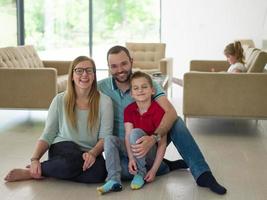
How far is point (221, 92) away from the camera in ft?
14.8

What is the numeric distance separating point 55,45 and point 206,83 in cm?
648

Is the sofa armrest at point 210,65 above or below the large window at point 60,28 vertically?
below

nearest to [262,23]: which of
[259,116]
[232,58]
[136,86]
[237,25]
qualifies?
[237,25]

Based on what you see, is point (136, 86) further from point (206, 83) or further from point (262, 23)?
point (262, 23)

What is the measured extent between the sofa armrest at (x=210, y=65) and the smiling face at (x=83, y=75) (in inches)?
146

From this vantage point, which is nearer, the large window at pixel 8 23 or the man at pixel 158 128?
the man at pixel 158 128

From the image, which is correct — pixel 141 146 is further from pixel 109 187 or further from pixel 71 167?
pixel 71 167

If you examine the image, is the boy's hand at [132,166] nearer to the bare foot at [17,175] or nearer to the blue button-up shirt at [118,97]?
the blue button-up shirt at [118,97]

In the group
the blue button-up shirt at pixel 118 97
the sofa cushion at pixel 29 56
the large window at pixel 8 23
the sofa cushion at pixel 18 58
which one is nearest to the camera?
the blue button-up shirt at pixel 118 97

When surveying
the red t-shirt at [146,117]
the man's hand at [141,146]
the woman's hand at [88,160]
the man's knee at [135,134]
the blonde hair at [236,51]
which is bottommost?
the woman's hand at [88,160]

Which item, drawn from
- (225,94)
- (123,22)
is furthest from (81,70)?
(123,22)

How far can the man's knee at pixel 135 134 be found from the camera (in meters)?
2.97

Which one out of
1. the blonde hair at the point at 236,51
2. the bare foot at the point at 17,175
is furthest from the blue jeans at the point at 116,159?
the blonde hair at the point at 236,51

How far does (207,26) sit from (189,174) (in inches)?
250
